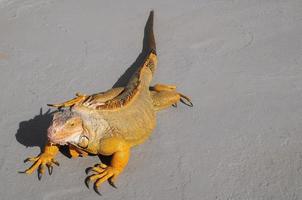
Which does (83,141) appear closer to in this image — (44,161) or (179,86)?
(44,161)

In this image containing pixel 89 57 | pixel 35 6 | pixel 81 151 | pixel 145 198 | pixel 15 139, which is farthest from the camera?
pixel 35 6

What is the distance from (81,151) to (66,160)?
19 cm

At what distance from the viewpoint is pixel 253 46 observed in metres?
4.29

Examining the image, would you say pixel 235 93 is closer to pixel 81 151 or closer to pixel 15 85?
pixel 81 151

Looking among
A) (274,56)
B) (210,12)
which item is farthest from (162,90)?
(210,12)

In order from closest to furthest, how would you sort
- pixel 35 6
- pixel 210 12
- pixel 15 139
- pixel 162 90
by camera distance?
pixel 15 139
pixel 162 90
pixel 210 12
pixel 35 6

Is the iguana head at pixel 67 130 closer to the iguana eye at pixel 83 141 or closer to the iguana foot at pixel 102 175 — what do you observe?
the iguana eye at pixel 83 141

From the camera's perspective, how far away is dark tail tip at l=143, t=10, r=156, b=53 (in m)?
4.19

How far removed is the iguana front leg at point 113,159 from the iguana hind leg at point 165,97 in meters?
0.62

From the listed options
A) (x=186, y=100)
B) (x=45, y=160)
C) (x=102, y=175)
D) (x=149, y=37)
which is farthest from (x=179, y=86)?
(x=45, y=160)

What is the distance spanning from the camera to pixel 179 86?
12.7ft

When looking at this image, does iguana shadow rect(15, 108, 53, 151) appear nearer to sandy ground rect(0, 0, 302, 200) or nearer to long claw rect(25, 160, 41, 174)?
sandy ground rect(0, 0, 302, 200)

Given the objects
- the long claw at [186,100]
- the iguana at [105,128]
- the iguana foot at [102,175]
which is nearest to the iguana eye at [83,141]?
the iguana at [105,128]

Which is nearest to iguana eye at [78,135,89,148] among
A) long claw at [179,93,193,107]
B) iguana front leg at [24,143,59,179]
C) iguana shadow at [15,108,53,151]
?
iguana front leg at [24,143,59,179]
